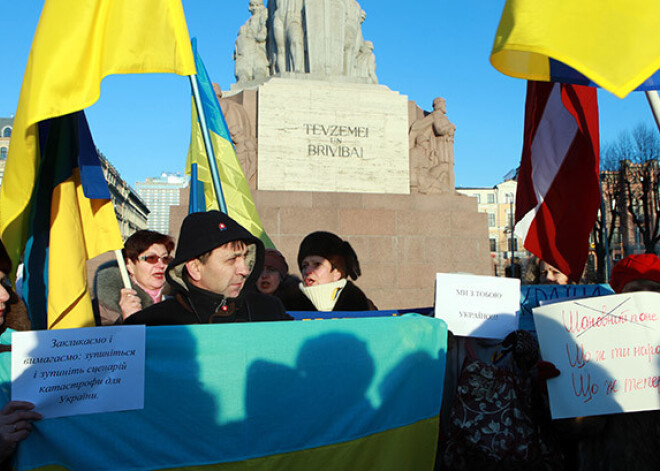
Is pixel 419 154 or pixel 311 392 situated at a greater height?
pixel 419 154

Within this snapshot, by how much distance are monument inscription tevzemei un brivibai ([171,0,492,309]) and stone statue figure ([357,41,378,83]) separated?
5cm

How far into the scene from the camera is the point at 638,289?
2967 millimetres

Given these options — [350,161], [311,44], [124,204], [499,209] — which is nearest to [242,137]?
[350,161]

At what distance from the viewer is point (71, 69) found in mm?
2959

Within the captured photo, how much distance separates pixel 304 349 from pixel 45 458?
1081mm

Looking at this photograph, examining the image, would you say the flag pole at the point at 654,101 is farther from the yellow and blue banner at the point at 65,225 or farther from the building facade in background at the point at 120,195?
the building facade in background at the point at 120,195

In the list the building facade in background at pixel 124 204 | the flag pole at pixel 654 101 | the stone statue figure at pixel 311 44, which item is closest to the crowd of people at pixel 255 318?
the flag pole at pixel 654 101

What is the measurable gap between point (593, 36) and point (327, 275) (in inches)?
92.5

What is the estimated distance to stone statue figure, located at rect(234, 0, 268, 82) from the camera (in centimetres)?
1263

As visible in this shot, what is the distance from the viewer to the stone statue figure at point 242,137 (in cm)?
1010

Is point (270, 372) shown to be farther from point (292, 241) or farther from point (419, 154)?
point (419, 154)

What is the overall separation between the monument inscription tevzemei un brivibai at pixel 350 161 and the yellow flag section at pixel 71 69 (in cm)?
586

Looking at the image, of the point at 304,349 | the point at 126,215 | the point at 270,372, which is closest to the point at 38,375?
the point at 270,372

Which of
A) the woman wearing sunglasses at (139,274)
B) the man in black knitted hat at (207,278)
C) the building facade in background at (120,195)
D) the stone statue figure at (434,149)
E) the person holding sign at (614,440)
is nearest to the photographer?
the person holding sign at (614,440)
